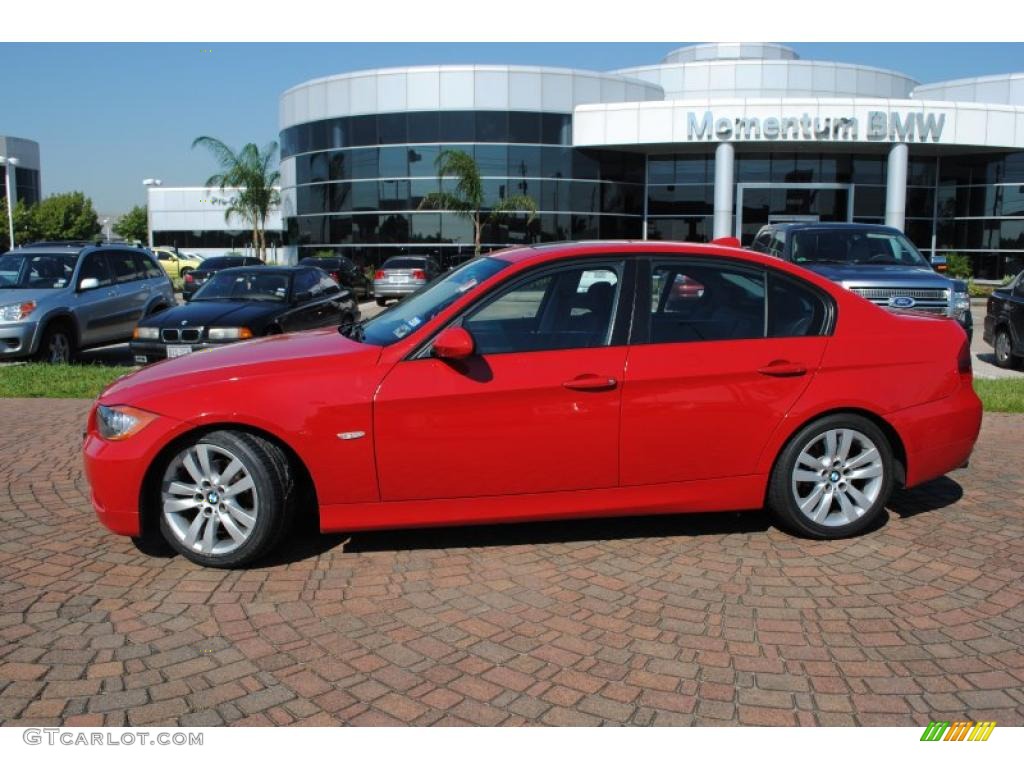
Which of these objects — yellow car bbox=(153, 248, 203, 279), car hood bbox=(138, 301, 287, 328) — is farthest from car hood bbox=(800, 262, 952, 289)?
yellow car bbox=(153, 248, 203, 279)

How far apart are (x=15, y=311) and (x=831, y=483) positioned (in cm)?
1108

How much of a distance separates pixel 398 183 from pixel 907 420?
3183 cm

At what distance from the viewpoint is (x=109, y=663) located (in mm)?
3668

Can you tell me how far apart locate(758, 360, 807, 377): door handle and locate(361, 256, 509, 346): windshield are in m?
1.51

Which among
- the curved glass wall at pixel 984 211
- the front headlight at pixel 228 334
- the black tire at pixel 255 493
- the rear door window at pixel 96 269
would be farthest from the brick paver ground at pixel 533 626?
the curved glass wall at pixel 984 211

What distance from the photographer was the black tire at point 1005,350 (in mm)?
12891

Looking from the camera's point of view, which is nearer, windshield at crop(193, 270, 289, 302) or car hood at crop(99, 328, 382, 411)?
car hood at crop(99, 328, 382, 411)

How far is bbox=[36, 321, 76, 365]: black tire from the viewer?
12352 millimetres

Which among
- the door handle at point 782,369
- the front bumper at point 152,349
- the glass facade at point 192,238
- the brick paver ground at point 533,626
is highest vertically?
the glass facade at point 192,238

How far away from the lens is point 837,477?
5.04 meters

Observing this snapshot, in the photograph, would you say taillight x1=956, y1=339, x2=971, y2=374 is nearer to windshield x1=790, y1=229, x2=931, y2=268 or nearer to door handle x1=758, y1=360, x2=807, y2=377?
door handle x1=758, y1=360, x2=807, y2=377

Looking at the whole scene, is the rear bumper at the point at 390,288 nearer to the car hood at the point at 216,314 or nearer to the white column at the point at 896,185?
the car hood at the point at 216,314

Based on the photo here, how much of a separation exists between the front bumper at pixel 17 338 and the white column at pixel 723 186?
26.2 meters

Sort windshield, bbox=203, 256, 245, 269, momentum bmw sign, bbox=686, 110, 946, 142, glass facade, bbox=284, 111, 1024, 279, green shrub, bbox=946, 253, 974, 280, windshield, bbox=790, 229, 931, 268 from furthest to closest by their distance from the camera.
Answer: glass facade, bbox=284, 111, 1024, 279 → momentum bmw sign, bbox=686, 110, 946, 142 → green shrub, bbox=946, 253, 974, 280 → windshield, bbox=203, 256, 245, 269 → windshield, bbox=790, 229, 931, 268
